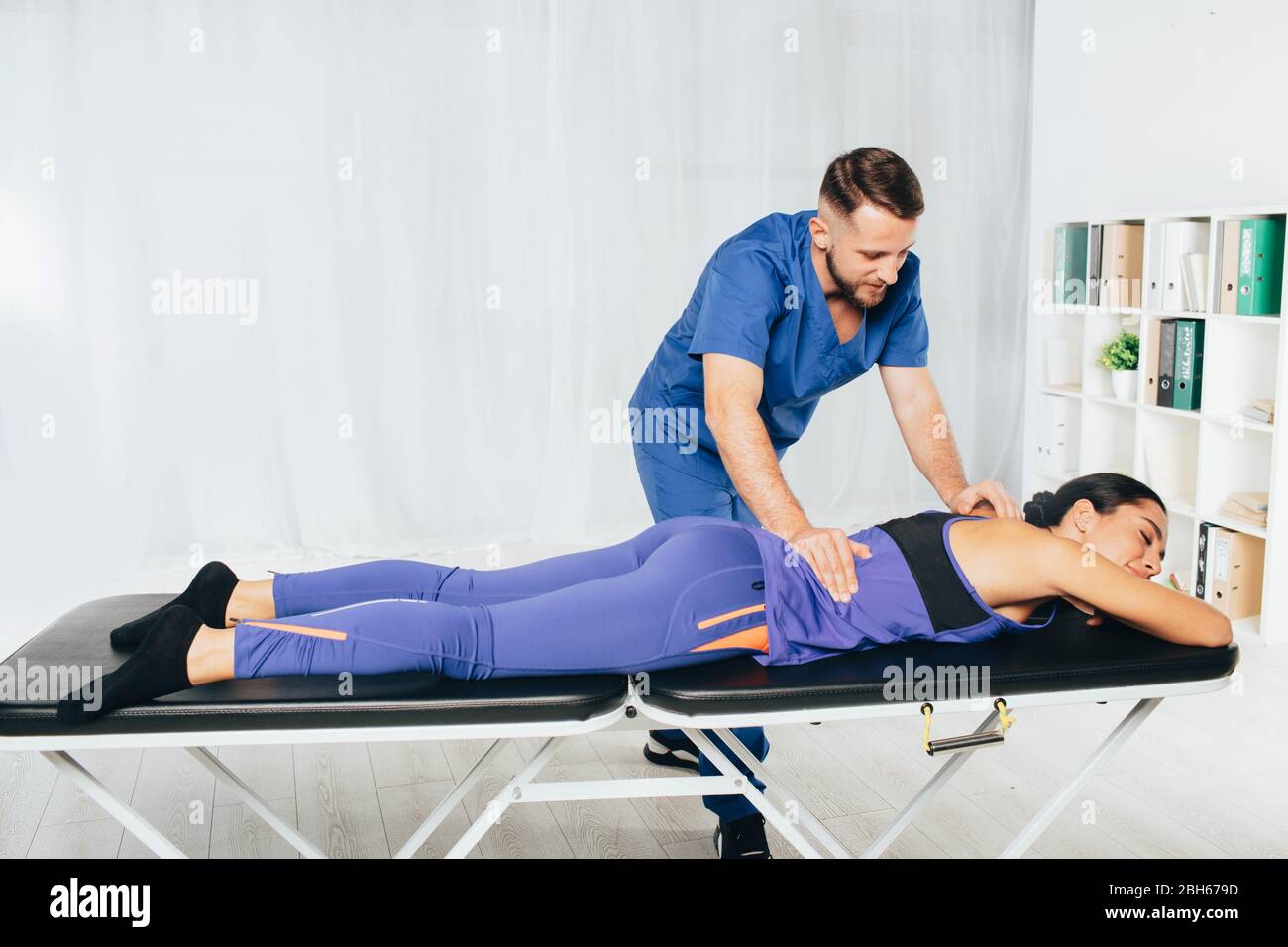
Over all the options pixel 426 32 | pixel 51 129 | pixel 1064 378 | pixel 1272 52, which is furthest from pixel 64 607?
pixel 1272 52

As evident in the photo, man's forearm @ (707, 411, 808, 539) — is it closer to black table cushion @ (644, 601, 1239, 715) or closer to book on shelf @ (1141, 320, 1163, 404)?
black table cushion @ (644, 601, 1239, 715)

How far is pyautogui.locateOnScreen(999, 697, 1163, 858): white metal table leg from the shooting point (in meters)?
1.54

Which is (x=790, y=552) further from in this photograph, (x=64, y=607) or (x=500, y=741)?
(x=64, y=607)

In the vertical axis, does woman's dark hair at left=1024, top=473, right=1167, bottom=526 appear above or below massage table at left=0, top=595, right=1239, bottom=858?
above

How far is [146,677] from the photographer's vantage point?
142cm

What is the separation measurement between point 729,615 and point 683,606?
2.5 inches

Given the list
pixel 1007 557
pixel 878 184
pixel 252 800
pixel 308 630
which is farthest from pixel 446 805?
pixel 878 184

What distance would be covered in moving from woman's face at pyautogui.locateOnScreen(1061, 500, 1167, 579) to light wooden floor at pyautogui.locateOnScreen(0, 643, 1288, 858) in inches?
22.7

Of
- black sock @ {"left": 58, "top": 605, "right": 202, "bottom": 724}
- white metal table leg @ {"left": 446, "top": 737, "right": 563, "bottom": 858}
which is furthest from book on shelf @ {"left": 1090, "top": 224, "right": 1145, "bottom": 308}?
black sock @ {"left": 58, "top": 605, "right": 202, "bottom": 724}

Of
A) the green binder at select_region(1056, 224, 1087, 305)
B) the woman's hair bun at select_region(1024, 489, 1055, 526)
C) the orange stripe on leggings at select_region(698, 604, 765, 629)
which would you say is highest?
the green binder at select_region(1056, 224, 1087, 305)

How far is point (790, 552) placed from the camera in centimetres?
164

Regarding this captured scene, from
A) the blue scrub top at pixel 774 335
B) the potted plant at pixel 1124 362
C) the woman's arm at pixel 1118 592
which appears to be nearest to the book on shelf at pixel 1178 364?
the potted plant at pixel 1124 362

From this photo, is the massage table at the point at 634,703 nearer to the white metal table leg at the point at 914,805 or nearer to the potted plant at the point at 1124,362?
the white metal table leg at the point at 914,805
